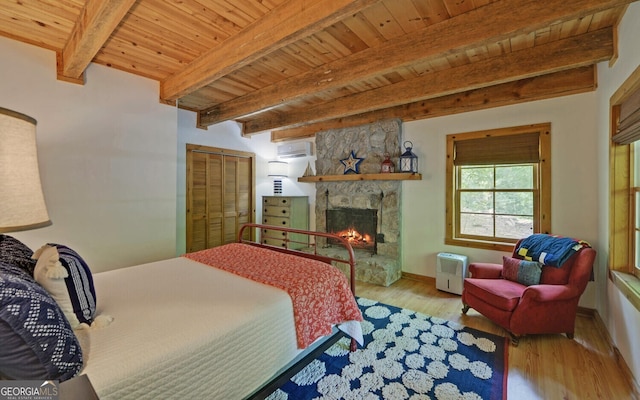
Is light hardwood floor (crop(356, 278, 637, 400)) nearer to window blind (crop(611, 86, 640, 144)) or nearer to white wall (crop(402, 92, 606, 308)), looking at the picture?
white wall (crop(402, 92, 606, 308))

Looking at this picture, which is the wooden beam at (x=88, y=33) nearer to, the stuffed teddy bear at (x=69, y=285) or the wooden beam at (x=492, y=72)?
the stuffed teddy bear at (x=69, y=285)

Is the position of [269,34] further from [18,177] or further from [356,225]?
[356,225]

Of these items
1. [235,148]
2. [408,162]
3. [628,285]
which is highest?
[235,148]

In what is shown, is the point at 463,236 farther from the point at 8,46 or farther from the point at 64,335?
the point at 8,46

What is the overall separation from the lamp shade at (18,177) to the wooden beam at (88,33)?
1356 millimetres

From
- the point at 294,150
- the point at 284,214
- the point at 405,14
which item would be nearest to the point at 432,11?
the point at 405,14

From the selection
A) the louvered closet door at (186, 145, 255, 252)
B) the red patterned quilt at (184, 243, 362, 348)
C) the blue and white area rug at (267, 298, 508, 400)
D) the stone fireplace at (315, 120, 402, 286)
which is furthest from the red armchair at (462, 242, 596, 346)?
the louvered closet door at (186, 145, 255, 252)

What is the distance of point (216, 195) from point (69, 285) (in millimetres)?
3575

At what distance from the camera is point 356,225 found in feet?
15.2

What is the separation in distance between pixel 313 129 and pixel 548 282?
4.02 meters

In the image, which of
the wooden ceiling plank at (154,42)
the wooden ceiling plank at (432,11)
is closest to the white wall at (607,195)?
the wooden ceiling plank at (432,11)

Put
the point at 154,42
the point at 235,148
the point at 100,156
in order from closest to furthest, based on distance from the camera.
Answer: the point at 154,42 < the point at 100,156 < the point at 235,148

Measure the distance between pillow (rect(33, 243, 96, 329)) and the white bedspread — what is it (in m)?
0.11

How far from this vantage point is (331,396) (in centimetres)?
179
